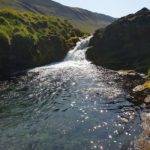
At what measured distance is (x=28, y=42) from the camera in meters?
93.0

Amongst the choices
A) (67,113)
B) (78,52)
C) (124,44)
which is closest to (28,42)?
(78,52)

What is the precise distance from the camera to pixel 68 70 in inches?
3364

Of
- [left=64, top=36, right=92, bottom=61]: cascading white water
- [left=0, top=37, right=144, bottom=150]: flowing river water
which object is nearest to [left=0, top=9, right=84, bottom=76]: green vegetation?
[left=64, top=36, right=92, bottom=61]: cascading white water

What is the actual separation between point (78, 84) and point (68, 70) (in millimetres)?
15868

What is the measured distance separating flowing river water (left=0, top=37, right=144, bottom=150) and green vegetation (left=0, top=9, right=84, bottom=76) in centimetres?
979

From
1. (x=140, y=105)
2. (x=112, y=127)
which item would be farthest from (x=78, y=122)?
(x=140, y=105)

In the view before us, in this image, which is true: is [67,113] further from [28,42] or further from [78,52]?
[78,52]

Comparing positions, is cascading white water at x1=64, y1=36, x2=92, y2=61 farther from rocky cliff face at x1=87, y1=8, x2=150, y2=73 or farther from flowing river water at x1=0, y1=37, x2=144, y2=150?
flowing river water at x1=0, y1=37, x2=144, y2=150

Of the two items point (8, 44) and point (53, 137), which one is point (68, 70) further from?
point (53, 137)

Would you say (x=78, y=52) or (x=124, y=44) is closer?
(x=124, y=44)

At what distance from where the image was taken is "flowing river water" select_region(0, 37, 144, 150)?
39759mm

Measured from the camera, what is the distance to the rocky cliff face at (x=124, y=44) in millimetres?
89381

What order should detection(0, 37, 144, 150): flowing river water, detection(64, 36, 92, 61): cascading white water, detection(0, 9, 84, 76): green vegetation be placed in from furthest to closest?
detection(64, 36, 92, 61): cascading white water < detection(0, 9, 84, 76): green vegetation < detection(0, 37, 144, 150): flowing river water

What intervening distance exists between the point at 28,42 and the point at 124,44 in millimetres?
28716
